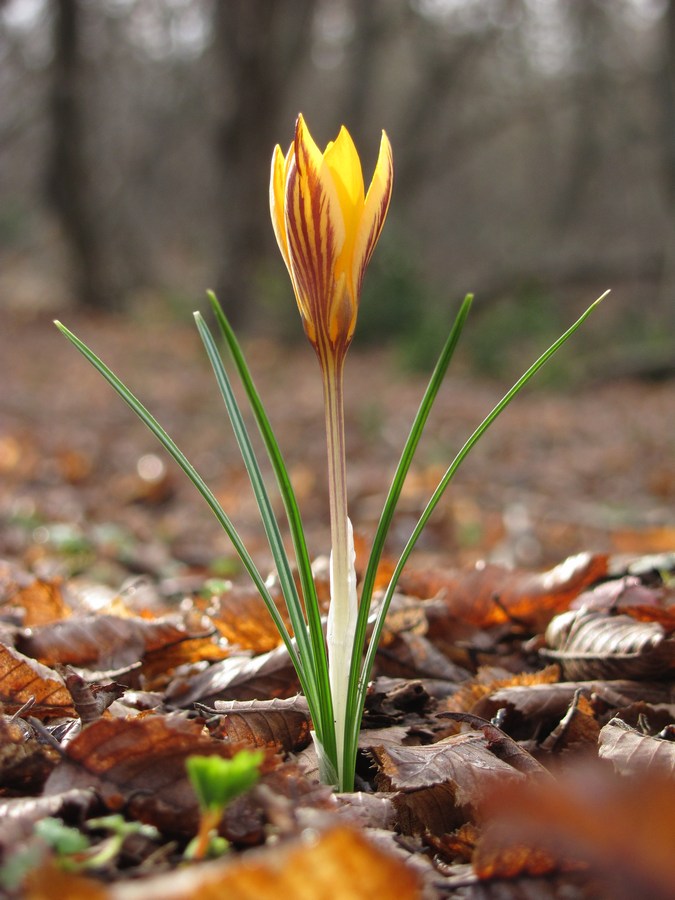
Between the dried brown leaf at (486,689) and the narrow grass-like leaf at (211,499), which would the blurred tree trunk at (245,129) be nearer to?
the dried brown leaf at (486,689)

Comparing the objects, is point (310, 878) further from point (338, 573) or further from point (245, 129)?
point (245, 129)

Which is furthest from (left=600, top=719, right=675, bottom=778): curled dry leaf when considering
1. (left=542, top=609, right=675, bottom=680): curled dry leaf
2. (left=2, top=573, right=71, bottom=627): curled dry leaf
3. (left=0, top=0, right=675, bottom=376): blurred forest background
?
(left=0, top=0, right=675, bottom=376): blurred forest background

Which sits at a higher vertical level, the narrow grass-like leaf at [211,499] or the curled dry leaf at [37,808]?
the narrow grass-like leaf at [211,499]

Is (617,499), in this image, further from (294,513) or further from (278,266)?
(278,266)

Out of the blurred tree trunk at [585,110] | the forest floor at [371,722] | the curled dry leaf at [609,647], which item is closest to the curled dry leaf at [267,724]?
the forest floor at [371,722]

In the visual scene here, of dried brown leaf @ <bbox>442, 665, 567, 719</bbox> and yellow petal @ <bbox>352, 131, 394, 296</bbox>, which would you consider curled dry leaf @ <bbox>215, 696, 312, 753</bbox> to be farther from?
yellow petal @ <bbox>352, 131, 394, 296</bbox>
